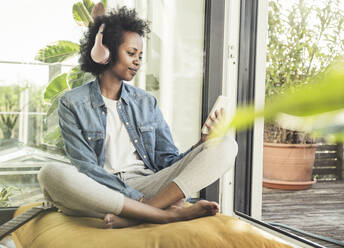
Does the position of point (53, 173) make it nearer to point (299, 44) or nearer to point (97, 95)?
point (97, 95)

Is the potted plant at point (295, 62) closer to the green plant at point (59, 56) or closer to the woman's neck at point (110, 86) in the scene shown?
the woman's neck at point (110, 86)

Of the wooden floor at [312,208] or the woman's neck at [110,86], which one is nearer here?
the woman's neck at [110,86]

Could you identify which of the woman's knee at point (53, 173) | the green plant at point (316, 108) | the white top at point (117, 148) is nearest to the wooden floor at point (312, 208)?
the white top at point (117, 148)

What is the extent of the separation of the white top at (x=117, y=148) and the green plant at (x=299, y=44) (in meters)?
0.82

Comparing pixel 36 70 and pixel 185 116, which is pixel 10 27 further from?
pixel 185 116

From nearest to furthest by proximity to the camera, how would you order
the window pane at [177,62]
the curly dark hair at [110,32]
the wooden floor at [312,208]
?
the curly dark hair at [110,32], the wooden floor at [312,208], the window pane at [177,62]

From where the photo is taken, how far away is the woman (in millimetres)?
1476

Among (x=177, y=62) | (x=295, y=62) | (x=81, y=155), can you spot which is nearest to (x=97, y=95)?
(x=81, y=155)

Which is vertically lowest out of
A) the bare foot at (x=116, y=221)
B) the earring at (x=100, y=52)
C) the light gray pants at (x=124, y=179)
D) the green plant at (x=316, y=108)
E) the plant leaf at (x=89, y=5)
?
the bare foot at (x=116, y=221)

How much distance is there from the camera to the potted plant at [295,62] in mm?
2164

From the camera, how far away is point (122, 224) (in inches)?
57.8

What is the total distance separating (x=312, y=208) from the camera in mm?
2438

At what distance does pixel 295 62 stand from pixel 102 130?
1.40 metres

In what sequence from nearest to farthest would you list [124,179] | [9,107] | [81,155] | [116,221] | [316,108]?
[316,108]
[116,221]
[81,155]
[124,179]
[9,107]
